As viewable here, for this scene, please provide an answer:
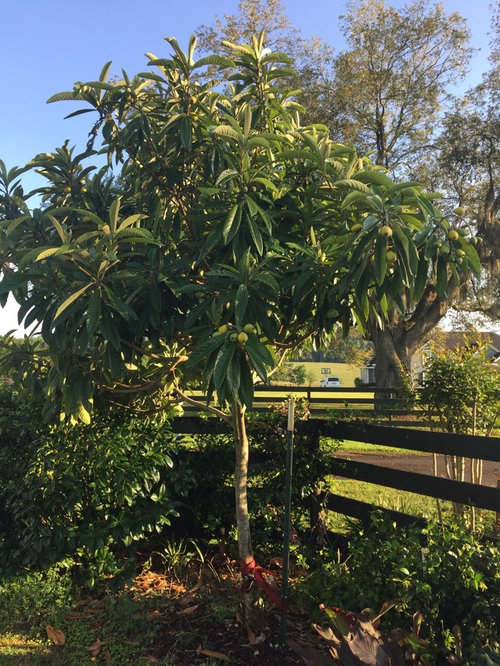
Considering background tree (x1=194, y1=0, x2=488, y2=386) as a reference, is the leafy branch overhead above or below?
below

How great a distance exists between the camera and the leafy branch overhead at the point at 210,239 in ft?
8.92

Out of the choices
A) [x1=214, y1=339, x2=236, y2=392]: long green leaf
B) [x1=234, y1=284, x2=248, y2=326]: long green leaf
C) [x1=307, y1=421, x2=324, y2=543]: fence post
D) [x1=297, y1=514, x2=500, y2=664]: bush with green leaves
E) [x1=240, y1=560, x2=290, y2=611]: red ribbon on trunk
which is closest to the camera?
[x1=214, y1=339, x2=236, y2=392]: long green leaf

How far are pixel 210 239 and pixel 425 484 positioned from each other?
247cm

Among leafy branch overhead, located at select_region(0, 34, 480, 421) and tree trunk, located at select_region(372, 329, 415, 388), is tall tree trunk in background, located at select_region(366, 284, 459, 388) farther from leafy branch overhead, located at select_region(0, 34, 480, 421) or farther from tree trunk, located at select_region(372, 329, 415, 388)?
leafy branch overhead, located at select_region(0, 34, 480, 421)

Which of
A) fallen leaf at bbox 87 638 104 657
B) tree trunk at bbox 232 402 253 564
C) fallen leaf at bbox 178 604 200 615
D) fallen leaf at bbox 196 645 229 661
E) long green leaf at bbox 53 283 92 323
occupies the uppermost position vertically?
long green leaf at bbox 53 283 92 323

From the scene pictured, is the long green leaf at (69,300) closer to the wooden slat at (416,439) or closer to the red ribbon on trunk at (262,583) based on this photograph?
the red ribbon on trunk at (262,583)

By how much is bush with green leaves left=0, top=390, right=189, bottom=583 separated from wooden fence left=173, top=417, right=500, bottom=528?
0.75 m

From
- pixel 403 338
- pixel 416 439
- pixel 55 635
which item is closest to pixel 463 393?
pixel 416 439

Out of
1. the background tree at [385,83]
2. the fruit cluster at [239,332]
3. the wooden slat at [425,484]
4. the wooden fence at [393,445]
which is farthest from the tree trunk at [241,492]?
the background tree at [385,83]

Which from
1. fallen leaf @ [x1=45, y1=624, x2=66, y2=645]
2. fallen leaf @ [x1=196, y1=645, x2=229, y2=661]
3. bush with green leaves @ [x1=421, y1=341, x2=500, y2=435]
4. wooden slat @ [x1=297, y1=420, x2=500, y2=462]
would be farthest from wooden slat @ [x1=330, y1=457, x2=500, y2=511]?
fallen leaf @ [x1=45, y1=624, x2=66, y2=645]

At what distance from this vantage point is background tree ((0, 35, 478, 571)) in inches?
107

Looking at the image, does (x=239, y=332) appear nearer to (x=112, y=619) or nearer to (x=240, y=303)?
(x=240, y=303)

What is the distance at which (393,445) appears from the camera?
422 cm

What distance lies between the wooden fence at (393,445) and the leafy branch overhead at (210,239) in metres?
1.01
